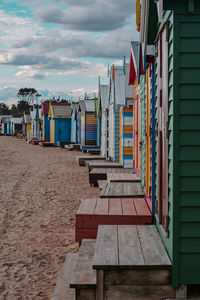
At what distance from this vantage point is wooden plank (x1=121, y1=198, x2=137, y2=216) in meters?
5.70

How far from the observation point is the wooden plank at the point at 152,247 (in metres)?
3.82

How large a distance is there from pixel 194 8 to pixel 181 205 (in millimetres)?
1919

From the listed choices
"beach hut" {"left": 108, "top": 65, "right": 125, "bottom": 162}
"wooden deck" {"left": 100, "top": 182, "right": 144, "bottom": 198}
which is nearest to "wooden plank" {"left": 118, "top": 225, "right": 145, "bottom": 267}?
"wooden deck" {"left": 100, "top": 182, "right": 144, "bottom": 198}

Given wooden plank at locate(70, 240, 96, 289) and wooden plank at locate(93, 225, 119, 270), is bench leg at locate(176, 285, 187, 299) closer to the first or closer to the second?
wooden plank at locate(93, 225, 119, 270)

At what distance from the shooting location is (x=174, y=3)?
3832 mm

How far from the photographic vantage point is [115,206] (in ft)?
20.1

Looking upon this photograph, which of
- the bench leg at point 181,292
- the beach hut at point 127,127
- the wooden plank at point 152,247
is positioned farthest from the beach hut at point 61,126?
A: the bench leg at point 181,292

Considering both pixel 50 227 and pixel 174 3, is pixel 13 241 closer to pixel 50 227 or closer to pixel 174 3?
pixel 50 227

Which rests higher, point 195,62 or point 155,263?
point 195,62

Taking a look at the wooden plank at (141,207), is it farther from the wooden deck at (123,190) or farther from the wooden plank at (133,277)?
the wooden plank at (133,277)

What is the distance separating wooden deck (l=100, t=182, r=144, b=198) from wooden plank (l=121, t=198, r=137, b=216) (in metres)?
0.31

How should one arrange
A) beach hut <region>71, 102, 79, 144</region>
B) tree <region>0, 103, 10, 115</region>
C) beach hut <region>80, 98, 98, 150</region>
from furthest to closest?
tree <region>0, 103, 10, 115</region> → beach hut <region>71, 102, 79, 144</region> → beach hut <region>80, 98, 98, 150</region>

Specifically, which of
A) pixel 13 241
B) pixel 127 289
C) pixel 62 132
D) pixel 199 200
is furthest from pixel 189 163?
pixel 62 132

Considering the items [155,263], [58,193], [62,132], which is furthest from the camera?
[62,132]
